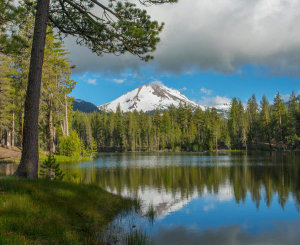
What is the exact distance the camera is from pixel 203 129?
317 feet

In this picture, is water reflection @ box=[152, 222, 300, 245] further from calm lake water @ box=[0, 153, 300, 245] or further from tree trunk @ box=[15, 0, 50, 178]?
tree trunk @ box=[15, 0, 50, 178]

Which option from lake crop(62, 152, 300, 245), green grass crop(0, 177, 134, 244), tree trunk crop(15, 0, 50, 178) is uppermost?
tree trunk crop(15, 0, 50, 178)

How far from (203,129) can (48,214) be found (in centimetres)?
9262

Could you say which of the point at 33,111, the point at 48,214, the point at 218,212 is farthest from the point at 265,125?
the point at 48,214

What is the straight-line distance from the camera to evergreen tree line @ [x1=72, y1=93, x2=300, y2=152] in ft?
244

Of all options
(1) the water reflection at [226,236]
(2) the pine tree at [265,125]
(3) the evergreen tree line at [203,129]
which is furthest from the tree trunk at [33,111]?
(2) the pine tree at [265,125]

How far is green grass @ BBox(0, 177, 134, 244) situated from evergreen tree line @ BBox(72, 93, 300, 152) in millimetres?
64901

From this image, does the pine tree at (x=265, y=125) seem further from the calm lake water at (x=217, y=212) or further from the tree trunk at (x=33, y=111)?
the tree trunk at (x=33, y=111)

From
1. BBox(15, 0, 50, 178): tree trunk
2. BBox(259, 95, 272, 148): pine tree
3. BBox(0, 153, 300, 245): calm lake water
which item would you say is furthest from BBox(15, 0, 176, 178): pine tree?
BBox(259, 95, 272, 148): pine tree

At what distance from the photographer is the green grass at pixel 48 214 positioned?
5699 mm

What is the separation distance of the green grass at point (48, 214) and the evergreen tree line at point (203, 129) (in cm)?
6490

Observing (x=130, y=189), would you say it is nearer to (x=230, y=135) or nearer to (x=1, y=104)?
(x=1, y=104)

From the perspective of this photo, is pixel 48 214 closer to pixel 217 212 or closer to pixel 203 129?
pixel 217 212

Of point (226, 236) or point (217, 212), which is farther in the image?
point (217, 212)
